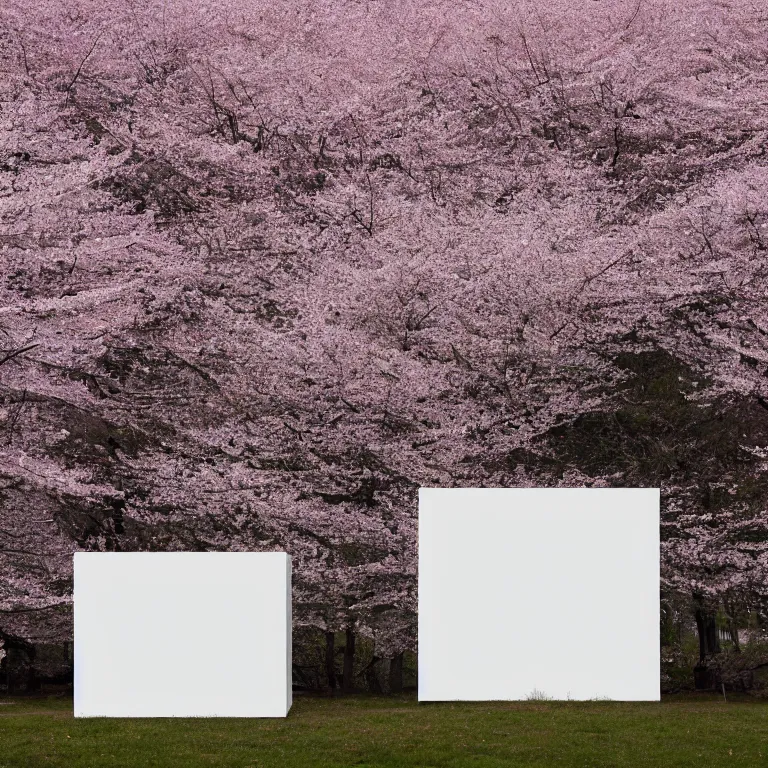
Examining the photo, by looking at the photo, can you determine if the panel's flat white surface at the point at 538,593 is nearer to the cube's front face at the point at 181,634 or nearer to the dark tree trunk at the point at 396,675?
the cube's front face at the point at 181,634

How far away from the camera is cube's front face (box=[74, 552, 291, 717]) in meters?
10.2

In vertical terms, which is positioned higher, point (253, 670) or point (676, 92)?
point (676, 92)

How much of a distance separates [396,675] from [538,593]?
5.88m

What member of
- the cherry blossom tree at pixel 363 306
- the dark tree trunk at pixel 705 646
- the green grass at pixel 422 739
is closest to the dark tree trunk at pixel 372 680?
the cherry blossom tree at pixel 363 306

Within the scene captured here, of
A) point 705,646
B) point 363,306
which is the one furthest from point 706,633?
point 363,306

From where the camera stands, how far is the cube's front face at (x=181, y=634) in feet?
33.4

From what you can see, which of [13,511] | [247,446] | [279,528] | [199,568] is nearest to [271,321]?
[247,446]

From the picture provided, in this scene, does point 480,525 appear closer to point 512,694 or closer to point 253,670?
point 512,694

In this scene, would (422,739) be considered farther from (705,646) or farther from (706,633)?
(706,633)

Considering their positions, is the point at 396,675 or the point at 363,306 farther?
the point at 396,675

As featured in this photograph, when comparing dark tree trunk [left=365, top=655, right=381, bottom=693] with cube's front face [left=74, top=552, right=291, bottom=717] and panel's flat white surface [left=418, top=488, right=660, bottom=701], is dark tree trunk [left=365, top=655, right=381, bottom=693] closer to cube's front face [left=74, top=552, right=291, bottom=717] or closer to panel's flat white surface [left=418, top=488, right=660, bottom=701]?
panel's flat white surface [left=418, top=488, right=660, bottom=701]

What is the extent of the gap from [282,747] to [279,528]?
394 cm

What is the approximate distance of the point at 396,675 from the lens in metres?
15.8

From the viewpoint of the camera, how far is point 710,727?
1018 cm
